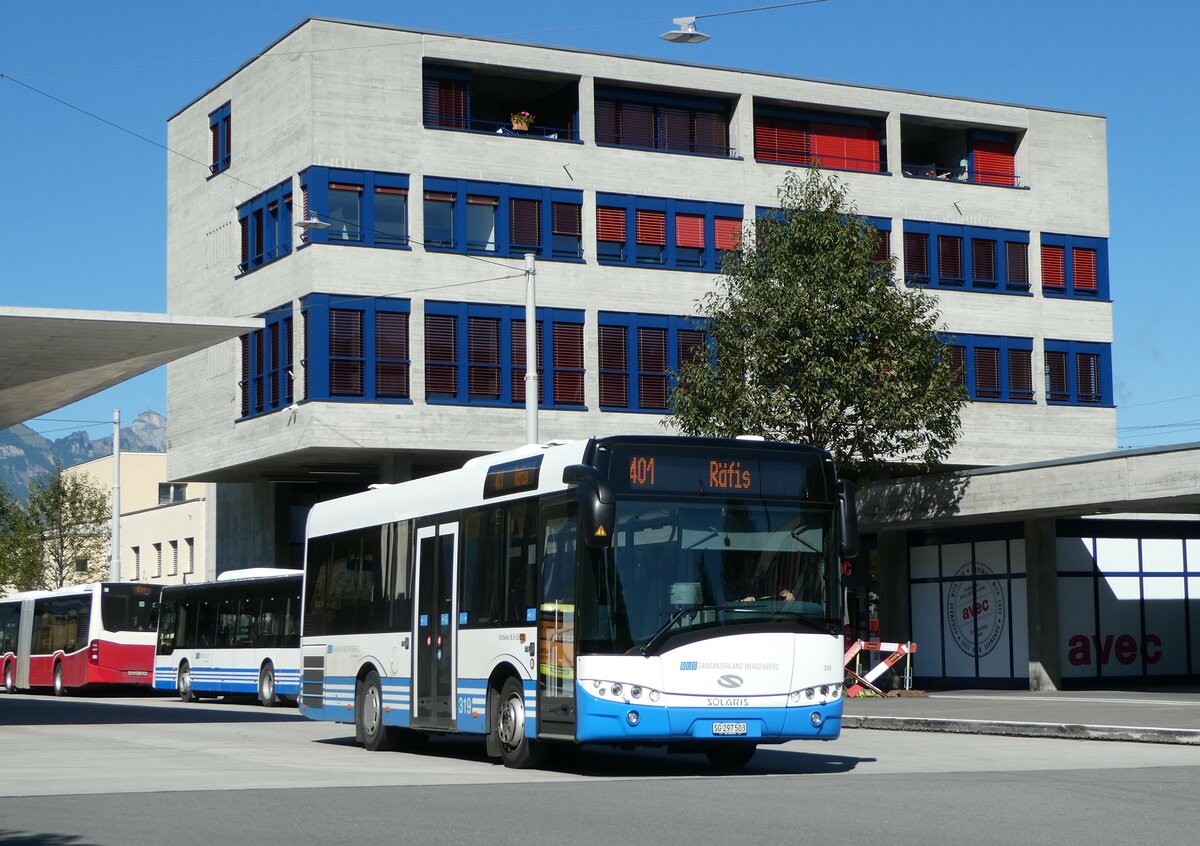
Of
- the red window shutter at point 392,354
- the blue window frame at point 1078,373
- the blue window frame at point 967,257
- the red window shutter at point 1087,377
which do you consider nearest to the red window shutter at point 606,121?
the red window shutter at point 392,354

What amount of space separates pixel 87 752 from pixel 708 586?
26.0ft

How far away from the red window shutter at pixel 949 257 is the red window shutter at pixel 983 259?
464mm

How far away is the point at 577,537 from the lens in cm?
1588

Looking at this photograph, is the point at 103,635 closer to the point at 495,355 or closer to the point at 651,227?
the point at 495,355

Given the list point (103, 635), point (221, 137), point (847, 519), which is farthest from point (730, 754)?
point (221, 137)

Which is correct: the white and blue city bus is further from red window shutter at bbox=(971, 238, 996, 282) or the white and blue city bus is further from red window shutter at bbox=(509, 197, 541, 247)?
red window shutter at bbox=(971, 238, 996, 282)

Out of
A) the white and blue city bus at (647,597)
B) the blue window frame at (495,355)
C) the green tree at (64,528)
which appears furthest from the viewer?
the green tree at (64,528)

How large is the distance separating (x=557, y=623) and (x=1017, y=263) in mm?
38263

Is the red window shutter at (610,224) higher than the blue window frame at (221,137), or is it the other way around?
the blue window frame at (221,137)

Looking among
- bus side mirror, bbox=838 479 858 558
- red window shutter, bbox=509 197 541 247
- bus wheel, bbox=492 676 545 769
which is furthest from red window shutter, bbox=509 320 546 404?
bus side mirror, bbox=838 479 858 558

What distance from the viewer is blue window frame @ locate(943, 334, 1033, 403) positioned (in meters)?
50.7

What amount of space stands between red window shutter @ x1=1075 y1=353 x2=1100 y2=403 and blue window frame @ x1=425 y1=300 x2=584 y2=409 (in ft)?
50.8

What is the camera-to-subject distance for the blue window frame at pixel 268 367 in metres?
44.7

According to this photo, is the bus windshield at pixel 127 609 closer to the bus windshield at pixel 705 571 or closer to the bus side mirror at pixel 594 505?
the bus windshield at pixel 705 571
